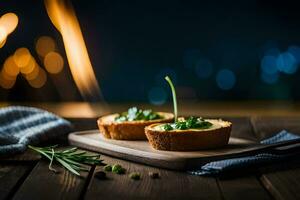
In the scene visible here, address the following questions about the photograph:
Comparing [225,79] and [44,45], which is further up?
[44,45]

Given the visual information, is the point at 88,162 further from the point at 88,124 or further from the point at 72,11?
the point at 72,11

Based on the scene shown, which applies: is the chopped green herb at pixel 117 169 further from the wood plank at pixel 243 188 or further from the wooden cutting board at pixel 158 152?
the wood plank at pixel 243 188

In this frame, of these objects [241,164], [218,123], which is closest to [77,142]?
[218,123]

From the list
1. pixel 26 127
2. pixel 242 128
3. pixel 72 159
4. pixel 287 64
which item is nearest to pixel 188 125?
pixel 72 159

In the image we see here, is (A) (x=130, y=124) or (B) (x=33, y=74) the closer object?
(A) (x=130, y=124)

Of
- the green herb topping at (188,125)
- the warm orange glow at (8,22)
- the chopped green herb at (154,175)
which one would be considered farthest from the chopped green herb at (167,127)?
the warm orange glow at (8,22)

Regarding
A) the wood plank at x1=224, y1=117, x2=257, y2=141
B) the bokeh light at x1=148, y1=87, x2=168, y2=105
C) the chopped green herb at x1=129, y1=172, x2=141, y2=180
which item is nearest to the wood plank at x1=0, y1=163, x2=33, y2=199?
the chopped green herb at x1=129, y1=172, x2=141, y2=180

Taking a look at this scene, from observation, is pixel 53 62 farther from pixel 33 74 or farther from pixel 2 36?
pixel 2 36
